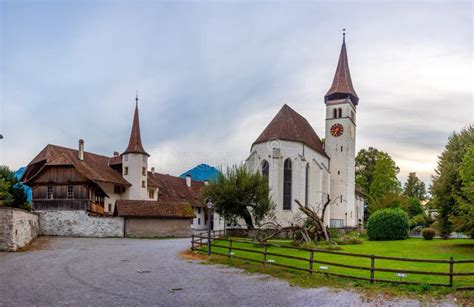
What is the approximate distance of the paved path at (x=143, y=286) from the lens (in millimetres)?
10695

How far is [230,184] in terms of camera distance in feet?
96.4

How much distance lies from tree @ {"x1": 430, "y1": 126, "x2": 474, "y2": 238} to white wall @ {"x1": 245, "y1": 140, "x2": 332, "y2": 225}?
607 inches

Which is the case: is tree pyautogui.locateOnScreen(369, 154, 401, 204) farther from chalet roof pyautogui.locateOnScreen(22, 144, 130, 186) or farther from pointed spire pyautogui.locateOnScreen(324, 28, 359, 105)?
chalet roof pyautogui.locateOnScreen(22, 144, 130, 186)

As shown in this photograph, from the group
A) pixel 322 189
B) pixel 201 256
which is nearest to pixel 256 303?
pixel 201 256

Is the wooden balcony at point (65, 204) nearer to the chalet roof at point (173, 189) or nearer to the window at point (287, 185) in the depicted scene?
the chalet roof at point (173, 189)

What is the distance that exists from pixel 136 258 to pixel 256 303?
10896 mm

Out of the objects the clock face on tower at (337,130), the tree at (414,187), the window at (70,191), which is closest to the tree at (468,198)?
the clock face on tower at (337,130)

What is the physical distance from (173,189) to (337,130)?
72.5 ft

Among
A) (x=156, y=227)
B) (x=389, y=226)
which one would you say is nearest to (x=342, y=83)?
(x=389, y=226)

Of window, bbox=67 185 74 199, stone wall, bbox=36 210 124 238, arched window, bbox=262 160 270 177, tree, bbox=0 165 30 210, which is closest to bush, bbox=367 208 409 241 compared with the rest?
arched window, bbox=262 160 270 177

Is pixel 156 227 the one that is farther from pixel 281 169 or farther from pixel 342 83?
pixel 342 83

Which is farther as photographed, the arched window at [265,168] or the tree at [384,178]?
the tree at [384,178]

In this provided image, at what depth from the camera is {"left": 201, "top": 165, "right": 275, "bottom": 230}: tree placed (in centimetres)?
2933

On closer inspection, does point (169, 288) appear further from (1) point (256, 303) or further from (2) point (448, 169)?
(2) point (448, 169)
